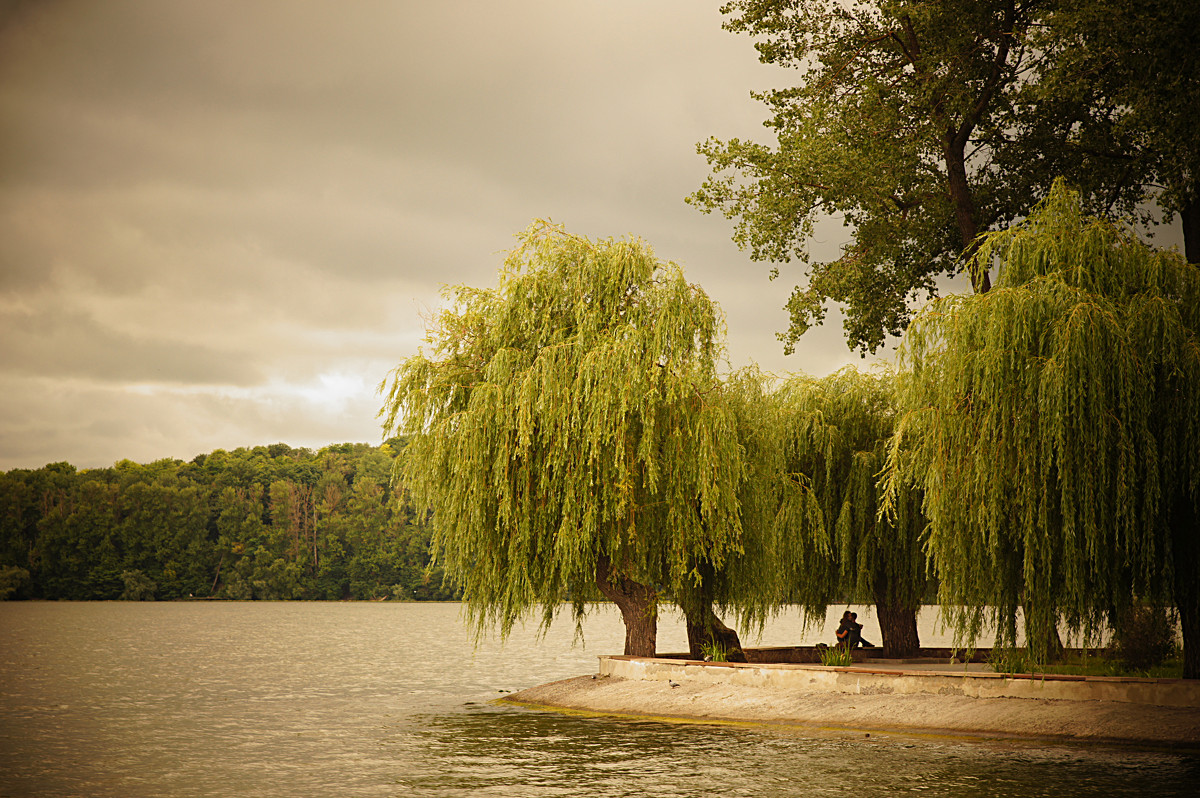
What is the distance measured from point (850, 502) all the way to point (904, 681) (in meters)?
8.48

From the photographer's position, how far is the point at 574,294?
2339 cm

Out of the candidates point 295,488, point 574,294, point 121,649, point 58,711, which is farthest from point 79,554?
point 574,294

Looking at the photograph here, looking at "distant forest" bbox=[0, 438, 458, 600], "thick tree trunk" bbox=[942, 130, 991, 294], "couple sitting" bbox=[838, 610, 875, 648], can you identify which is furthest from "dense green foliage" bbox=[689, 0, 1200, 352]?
"distant forest" bbox=[0, 438, 458, 600]

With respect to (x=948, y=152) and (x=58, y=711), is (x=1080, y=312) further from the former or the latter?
(x=58, y=711)

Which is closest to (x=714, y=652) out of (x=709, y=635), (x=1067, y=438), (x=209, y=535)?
(x=709, y=635)

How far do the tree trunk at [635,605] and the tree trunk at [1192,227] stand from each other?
541 inches

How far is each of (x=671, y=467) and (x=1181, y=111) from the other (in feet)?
38.8

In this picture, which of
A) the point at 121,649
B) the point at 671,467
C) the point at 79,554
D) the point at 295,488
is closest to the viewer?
the point at 671,467

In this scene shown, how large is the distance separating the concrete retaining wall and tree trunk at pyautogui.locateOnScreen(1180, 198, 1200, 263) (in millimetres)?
10500

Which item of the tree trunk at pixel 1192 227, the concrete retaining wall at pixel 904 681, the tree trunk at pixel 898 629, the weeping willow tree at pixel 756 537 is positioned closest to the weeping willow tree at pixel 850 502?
the tree trunk at pixel 898 629

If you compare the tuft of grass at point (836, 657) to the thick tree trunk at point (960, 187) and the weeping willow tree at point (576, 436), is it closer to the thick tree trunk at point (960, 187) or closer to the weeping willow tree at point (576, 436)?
the weeping willow tree at point (576, 436)

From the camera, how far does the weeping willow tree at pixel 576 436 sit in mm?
21734

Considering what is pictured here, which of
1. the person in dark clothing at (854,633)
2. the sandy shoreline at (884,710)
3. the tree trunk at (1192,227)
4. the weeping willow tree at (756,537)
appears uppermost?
the tree trunk at (1192,227)

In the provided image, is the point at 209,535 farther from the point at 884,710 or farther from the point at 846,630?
the point at 884,710
